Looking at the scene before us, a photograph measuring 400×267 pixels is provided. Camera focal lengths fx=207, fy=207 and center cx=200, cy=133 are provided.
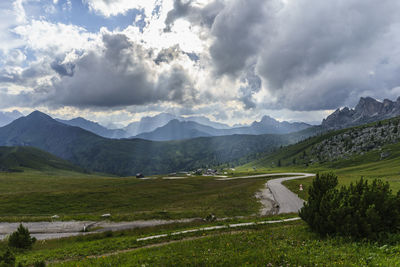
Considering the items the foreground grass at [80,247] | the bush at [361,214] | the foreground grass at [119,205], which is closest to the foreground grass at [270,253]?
the bush at [361,214]

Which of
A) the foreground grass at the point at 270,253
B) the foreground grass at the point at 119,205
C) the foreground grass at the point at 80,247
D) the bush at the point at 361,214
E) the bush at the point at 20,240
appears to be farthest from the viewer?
the foreground grass at the point at 119,205

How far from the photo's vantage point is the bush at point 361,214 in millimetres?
14789

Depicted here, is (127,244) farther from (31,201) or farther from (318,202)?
(31,201)

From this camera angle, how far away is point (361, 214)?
15.4 meters

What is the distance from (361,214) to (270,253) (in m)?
7.91

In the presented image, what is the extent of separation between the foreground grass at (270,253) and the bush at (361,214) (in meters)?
1.06

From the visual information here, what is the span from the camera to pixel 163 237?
22.3 metres

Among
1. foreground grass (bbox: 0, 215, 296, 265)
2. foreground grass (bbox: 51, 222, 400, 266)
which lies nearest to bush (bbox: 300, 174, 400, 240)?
foreground grass (bbox: 51, 222, 400, 266)

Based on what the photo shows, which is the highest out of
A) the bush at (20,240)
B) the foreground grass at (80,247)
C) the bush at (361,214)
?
the bush at (361,214)

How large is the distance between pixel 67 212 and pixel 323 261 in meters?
52.1

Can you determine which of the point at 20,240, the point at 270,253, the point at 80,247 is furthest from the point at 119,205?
the point at 270,253

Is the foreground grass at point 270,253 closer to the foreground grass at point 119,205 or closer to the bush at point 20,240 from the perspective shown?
the bush at point 20,240

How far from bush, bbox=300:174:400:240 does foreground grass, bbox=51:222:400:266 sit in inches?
41.9

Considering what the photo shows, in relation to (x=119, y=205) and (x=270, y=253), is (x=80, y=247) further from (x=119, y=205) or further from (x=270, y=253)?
(x=119, y=205)
